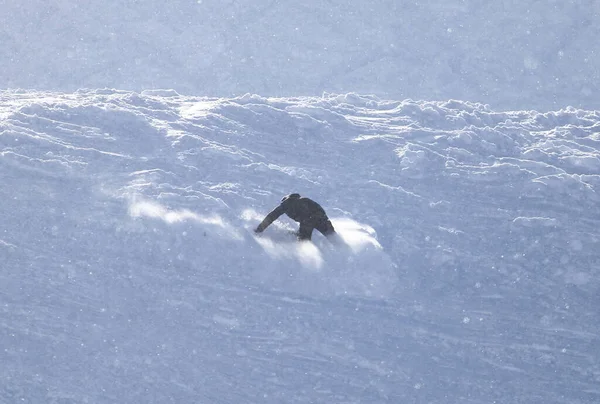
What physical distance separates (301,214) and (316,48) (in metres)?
30.6

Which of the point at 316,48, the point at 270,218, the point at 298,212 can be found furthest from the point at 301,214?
the point at 316,48

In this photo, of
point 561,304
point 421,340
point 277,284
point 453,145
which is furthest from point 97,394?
point 453,145

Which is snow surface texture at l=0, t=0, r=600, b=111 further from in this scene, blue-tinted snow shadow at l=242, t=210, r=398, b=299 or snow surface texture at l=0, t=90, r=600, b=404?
blue-tinted snow shadow at l=242, t=210, r=398, b=299

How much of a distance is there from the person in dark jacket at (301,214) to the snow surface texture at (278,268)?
19 centimetres

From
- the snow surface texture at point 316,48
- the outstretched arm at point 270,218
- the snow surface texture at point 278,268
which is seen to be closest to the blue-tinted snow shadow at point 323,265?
the snow surface texture at point 278,268

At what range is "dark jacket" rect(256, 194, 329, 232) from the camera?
944cm

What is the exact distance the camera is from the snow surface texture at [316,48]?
37.4 m

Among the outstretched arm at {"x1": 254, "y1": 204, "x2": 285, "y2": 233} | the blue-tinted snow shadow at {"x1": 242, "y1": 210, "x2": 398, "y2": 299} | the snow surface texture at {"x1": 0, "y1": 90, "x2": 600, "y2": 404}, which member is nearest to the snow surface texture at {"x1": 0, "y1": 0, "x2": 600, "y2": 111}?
the snow surface texture at {"x1": 0, "y1": 90, "x2": 600, "y2": 404}

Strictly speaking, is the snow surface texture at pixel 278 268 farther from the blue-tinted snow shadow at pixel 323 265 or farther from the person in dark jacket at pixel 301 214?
the person in dark jacket at pixel 301 214

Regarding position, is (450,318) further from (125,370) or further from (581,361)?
(125,370)

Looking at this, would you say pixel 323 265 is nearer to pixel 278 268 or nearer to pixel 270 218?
pixel 278 268

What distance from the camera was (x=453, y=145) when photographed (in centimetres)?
1308

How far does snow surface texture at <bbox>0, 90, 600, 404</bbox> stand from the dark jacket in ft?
0.75

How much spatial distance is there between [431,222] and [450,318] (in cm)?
203
